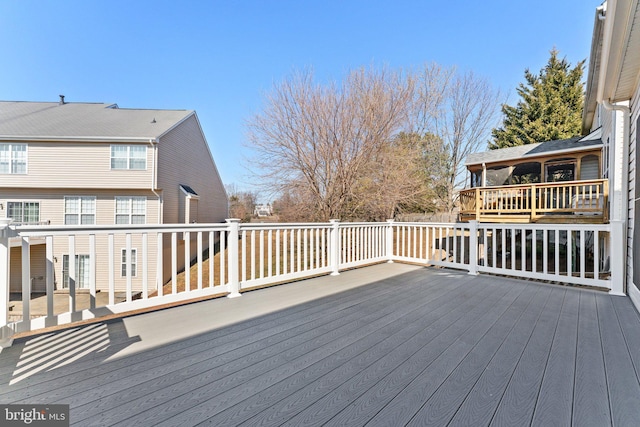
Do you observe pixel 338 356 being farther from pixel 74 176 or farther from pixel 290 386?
pixel 74 176

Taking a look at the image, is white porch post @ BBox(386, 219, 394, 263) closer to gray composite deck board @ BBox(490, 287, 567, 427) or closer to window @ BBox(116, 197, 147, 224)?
gray composite deck board @ BBox(490, 287, 567, 427)

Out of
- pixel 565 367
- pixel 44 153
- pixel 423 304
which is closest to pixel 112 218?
pixel 44 153

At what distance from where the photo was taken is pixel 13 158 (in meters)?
10.3

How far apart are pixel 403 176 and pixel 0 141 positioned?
570 inches

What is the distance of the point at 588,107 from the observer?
7.51m

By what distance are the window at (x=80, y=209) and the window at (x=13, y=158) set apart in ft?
6.06

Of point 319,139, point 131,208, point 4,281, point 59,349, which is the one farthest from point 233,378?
point 131,208

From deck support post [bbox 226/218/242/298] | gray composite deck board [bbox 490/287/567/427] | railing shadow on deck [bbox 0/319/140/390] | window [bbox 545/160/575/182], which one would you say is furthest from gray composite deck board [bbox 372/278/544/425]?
window [bbox 545/160/575/182]

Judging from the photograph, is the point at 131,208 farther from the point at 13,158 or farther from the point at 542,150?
the point at 542,150

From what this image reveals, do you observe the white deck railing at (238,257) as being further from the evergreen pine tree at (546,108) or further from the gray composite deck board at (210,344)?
the evergreen pine tree at (546,108)

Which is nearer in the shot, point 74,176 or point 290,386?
point 290,386

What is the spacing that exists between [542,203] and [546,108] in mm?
11915

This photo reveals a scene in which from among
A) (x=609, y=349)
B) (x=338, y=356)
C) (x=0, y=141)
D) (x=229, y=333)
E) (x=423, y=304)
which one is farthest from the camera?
(x=0, y=141)

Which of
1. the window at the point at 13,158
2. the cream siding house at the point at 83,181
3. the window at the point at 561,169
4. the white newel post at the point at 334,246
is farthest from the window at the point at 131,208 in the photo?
the window at the point at 561,169
